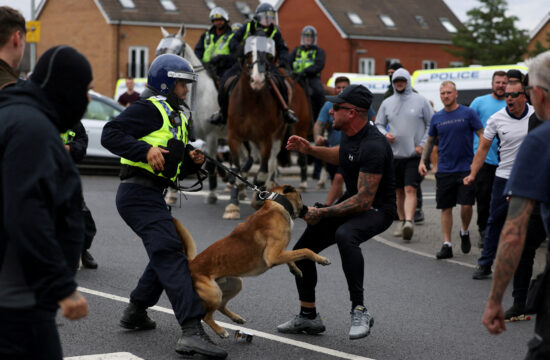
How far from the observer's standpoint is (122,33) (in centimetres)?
5344

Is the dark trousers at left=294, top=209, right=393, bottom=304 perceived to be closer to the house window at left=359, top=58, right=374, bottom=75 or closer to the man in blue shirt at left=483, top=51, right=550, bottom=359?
the man in blue shirt at left=483, top=51, right=550, bottom=359

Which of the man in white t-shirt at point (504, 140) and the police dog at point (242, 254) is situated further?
the man in white t-shirt at point (504, 140)

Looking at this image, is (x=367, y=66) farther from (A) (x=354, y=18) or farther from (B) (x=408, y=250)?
(B) (x=408, y=250)

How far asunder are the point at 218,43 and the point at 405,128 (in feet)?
14.9

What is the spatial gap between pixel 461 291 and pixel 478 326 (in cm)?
147

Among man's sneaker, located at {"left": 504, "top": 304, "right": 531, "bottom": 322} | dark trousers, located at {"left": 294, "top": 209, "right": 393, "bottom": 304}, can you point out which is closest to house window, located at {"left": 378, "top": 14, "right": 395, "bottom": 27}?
man's sneaker, located at {"left": 504, "top": 304, "right": 531, "bottom": 322}

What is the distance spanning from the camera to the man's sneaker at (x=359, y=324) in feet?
19.0

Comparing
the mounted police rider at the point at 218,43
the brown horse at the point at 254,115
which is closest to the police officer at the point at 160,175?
the brown horse at the point at 254,115

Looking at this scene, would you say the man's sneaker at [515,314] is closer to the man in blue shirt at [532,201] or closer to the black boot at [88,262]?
the man in blue shirt at [532,201]

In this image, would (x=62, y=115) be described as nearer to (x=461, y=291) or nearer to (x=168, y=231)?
(x=168, y=231)

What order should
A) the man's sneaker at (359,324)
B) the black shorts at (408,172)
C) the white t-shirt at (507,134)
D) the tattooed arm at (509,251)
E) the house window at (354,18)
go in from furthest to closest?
the house window at (354,18), the black shorts at (408,172), the white t-shirt at (507,134), the man's sneaker at (359,324), the tattooed arm at (509,251)

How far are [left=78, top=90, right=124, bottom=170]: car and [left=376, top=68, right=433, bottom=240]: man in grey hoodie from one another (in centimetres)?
903

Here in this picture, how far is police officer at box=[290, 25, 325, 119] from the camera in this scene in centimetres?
1669

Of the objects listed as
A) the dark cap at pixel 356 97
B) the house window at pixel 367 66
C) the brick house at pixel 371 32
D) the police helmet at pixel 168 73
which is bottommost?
the dark cap at pixel 356 97
